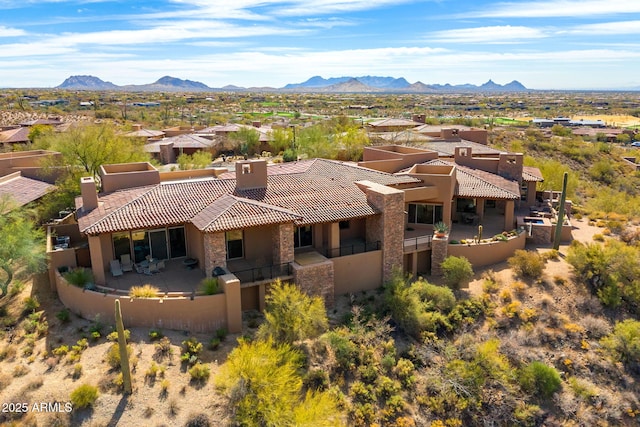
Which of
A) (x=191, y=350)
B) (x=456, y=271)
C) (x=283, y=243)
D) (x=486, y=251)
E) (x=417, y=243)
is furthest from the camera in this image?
(x=486, y=251)

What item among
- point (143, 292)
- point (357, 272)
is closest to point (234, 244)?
point (143, 292)

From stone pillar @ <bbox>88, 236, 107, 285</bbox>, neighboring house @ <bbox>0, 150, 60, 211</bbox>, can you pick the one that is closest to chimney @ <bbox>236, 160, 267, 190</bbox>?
stone pillar @ <bbox>88, 236, 107, 285</bbox>

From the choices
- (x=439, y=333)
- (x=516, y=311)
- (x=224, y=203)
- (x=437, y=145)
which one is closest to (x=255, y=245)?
(x=224, y=203)

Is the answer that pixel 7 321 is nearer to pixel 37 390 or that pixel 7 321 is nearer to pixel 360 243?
pixel 37 390

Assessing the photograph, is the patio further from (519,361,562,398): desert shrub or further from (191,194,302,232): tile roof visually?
(519,361,562,398): desert shrub

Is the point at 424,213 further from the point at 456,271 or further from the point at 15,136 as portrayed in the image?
the point at 15,136

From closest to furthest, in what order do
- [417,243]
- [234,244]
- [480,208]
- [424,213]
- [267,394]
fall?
1. [267,394]
2. [234,244]
3. [417,243]
4. [424,213]
5. [480,208]
